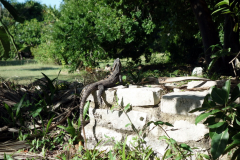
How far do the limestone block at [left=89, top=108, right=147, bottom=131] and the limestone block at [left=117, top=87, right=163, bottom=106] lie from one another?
12 cm

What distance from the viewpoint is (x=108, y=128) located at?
2750mm

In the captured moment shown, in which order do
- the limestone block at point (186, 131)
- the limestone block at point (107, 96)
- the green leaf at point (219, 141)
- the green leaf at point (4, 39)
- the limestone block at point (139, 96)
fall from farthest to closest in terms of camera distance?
the green leaf at point (4, 39)
the limestone block at point (107, 96)
the limestone block at point (139, 96)
the limestone block at point (186, 131)
the green leaf at point (219, 141)

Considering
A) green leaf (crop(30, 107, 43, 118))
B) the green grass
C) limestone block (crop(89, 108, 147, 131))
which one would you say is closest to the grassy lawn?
the green grass

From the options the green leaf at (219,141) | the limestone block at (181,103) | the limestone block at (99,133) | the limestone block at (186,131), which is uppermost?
the limestone block at (181,103)

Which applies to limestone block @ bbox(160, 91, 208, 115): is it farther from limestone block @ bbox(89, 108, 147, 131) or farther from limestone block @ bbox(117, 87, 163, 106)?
limestone block @ bbox(89, 108, 147, 131)

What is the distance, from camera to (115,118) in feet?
8.80

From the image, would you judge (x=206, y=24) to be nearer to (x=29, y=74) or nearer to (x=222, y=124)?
(x=222, y=124)

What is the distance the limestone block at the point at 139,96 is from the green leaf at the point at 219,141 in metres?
0.88

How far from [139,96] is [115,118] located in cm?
41

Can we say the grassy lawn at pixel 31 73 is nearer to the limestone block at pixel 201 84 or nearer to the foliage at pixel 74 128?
the foliage at pixel 74 128

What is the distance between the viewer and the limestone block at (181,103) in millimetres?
2146

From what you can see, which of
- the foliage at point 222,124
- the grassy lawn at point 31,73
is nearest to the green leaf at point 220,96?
the foliage at point 222,124

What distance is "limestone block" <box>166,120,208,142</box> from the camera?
7.00 feet

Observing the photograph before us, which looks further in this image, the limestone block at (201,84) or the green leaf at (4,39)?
the green leaf at (4,39)
